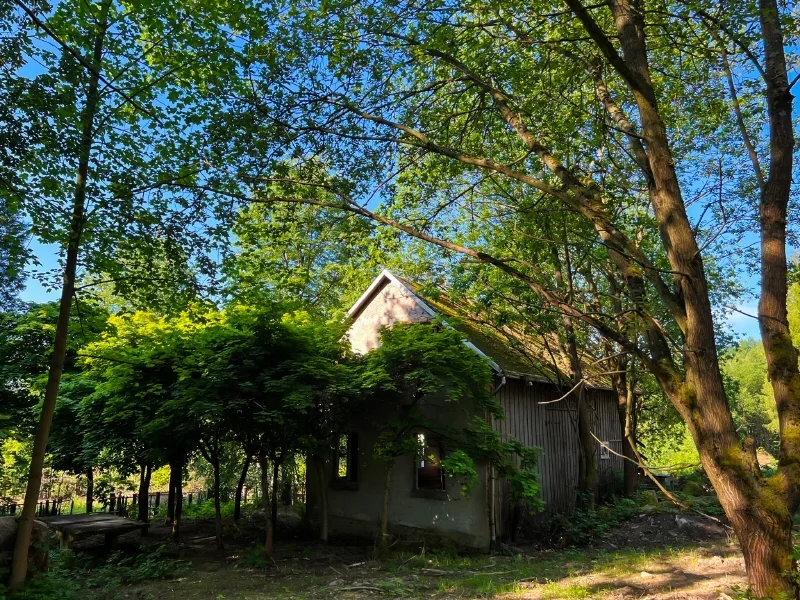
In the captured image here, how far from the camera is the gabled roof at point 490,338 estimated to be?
13004 millimetres

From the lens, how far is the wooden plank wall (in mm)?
12875

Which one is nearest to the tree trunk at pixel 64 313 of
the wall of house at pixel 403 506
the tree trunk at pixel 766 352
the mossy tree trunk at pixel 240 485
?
the mossy tree trunk at pixel 240 485

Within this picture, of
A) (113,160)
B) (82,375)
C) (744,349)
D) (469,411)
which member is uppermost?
(744,349)

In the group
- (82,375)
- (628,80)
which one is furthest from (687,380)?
(82,375)

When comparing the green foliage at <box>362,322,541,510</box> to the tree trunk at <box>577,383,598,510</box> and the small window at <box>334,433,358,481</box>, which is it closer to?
the tree trunk at <box>577,383,598,510</box>

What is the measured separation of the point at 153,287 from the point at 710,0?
7.57 metres

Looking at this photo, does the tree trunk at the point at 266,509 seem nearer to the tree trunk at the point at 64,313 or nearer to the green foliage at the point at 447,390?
the green foliage at the point at 447,390

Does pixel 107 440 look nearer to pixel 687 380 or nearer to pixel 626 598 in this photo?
pixel 626 598

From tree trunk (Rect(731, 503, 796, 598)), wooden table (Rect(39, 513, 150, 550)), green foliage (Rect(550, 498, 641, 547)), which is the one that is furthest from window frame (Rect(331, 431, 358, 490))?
tree trunk (Rect(731, 503, 796, 598))

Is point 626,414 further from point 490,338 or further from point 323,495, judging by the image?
point 323,495

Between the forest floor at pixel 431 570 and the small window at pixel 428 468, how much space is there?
1.91 metres

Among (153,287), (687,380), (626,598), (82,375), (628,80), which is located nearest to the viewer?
(687,380)

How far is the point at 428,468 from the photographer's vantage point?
15898 millimetres

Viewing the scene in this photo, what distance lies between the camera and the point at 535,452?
11.7 metres
